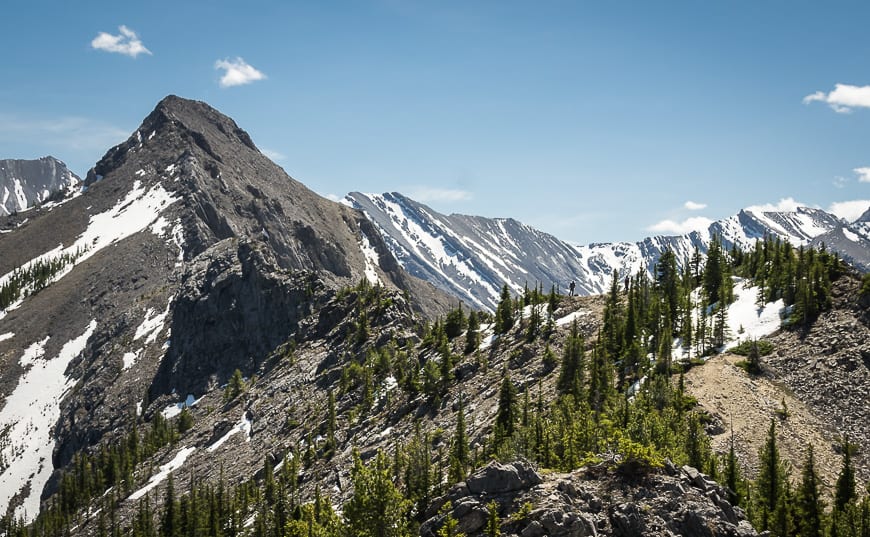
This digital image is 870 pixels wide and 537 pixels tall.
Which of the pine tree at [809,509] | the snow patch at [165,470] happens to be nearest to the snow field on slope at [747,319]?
the pine tree at [809,509]

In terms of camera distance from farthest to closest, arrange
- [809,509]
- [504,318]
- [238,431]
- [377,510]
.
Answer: [238,431], [504,318], [809,509], [377,510]

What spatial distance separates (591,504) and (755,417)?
47647 mm

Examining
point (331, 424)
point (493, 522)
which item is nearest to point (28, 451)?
point (331, 424)

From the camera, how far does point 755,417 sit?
3009 inches

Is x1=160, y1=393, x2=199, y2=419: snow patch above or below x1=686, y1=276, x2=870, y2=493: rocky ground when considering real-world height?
below

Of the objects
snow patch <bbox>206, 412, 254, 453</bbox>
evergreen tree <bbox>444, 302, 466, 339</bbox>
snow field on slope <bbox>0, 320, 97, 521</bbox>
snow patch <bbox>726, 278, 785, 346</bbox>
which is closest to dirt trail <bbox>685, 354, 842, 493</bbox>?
snow patch <bbox>726, 278, 785, 346</bbox>

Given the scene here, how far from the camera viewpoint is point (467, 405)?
332 feet

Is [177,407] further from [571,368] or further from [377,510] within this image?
[377,510]

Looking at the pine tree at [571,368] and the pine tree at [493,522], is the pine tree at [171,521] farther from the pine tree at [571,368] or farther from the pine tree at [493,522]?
the pine tree at [493,522]

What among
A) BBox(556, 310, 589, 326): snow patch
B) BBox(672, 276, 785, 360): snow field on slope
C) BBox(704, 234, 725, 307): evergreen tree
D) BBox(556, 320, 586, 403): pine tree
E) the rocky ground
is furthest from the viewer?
BBox(556, 310, 589, 326): snow patch

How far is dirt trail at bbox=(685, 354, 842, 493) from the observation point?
70.4m

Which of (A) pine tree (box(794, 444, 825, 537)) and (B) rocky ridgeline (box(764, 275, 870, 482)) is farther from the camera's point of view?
(B) rocky ridgeline (box(764, 275, 870, 482))

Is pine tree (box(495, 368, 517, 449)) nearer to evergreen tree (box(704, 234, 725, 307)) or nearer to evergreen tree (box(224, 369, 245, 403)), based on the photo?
evergreen tree (box(704, 234, 725, 307))

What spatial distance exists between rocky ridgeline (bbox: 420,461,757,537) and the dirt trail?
34073 mm
